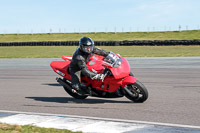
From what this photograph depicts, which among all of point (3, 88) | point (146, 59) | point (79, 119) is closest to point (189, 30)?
point (146, 59)

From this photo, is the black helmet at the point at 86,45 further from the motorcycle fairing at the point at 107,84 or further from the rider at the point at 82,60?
the motorcycle fairing at the point at 107,84

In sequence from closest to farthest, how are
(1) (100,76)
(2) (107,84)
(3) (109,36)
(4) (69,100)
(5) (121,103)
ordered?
(1) (100,76) < (2) (107,84) < (5) (121,103) < (4) (69,100) < (3) (109,36)

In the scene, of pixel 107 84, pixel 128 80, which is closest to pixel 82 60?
pixel 107 84

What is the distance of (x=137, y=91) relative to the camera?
7.46 metres

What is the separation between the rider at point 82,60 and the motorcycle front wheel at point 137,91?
714 mm

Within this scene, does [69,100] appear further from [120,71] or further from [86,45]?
[120,71]

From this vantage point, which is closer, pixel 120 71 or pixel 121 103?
pixel 120 71

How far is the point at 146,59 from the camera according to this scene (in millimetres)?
20938

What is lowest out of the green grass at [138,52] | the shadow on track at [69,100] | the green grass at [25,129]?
the green grass at [138,52]

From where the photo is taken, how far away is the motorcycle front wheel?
24.0ft

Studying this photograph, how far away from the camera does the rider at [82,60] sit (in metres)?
7.51

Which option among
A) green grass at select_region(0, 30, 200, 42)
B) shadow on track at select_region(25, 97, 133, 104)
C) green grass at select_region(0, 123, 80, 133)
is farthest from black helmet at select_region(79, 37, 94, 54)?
green grass at select_region(0, 30, 200, 42)

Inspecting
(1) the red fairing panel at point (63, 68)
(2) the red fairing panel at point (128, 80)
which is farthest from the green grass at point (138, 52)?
(2) the red fairing panel at point (128, 80)

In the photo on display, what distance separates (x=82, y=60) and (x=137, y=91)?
1395 mm
